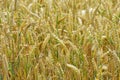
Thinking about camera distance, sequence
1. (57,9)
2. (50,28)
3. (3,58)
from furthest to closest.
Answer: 1. (57,9)
2. (50,28)
3. (3,58)

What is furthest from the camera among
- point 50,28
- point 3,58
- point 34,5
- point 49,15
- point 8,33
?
point 34,5

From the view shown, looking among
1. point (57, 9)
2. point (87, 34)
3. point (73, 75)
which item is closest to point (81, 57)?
point (73, 75)

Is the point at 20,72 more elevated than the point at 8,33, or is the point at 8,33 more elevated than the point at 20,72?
the point at 8,33

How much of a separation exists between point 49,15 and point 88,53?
40 centimetres

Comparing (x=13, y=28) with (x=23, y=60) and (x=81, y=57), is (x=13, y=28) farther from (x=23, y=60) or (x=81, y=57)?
(x=81, y=57)

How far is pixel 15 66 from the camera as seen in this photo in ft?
5.36

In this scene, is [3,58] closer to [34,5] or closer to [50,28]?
[50,28]

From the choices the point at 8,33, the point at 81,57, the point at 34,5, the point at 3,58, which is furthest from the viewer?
the point at 34,5

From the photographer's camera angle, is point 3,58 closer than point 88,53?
Yes

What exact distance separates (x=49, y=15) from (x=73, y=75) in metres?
0.56

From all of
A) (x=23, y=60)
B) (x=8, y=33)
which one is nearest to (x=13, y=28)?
(x=8, y=33)

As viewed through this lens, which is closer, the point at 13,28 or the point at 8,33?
the point at 8,33

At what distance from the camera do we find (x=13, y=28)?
1840 millimetres

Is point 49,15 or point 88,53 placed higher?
point 49,15
